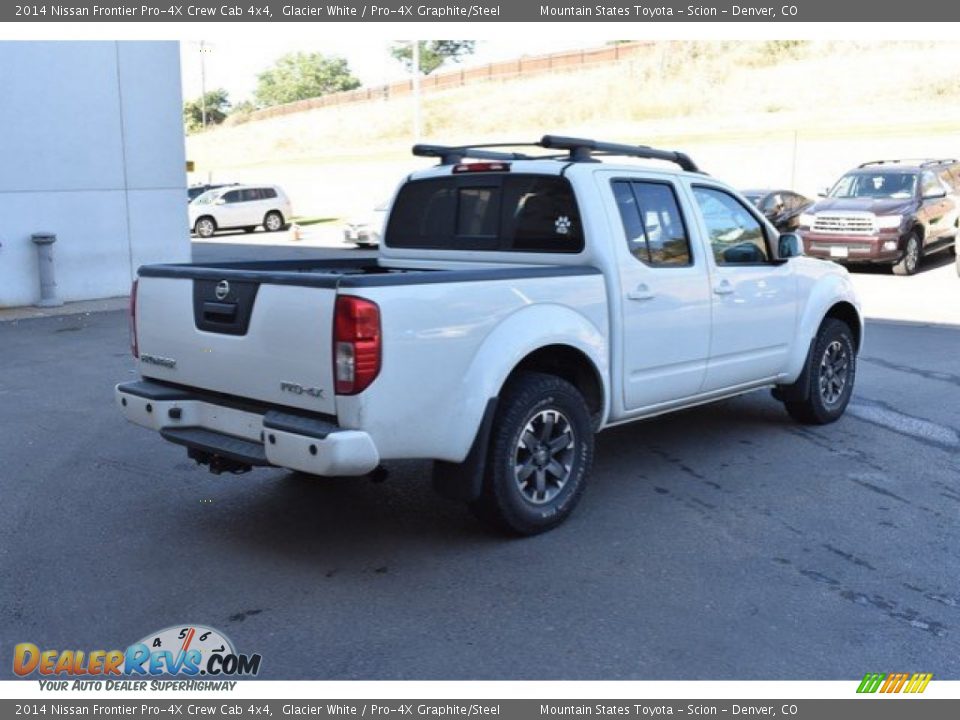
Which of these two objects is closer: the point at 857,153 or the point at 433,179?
the point at 433,179

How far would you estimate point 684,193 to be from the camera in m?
6.19

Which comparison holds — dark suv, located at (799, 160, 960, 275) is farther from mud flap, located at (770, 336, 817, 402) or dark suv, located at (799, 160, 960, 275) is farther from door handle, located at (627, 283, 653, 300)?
door handle, located at (627, 283, 653, 300)

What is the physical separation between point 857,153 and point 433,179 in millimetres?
28131

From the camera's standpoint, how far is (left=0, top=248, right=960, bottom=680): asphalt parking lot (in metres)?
3.90

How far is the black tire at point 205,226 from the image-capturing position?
3081 centimetres

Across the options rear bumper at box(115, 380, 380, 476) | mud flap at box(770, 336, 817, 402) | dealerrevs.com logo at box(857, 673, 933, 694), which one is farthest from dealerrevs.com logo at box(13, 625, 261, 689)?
mud flap at box(770, 336, 817, 402)

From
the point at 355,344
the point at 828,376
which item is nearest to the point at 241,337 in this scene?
the point at 355,344

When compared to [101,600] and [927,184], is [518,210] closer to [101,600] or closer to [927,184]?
[101,600]

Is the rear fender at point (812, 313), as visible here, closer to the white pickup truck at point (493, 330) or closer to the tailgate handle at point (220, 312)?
the white pickup truck at point (493, 330)

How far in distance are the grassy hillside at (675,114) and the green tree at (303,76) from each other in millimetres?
33316

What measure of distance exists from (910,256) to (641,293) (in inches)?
562

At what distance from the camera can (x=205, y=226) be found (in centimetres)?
3111

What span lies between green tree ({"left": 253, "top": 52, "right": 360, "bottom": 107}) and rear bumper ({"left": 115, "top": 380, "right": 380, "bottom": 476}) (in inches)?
4025

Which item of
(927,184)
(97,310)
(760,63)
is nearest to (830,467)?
(97,310)
